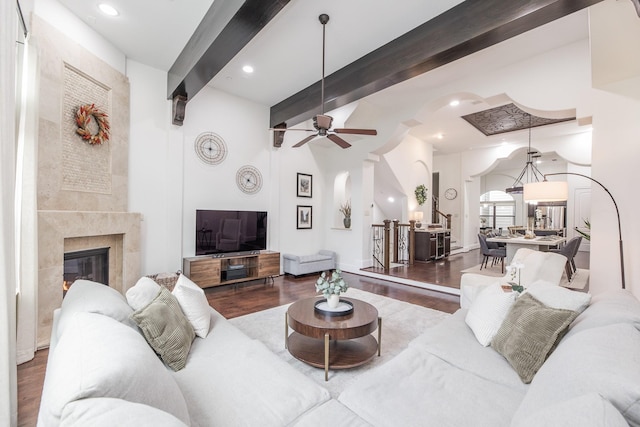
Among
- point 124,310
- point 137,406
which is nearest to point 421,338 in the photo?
point 137,406

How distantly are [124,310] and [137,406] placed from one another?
3.69 ft

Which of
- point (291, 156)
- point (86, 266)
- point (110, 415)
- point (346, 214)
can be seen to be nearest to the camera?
point (110, 415)

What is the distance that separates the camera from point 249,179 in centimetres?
544

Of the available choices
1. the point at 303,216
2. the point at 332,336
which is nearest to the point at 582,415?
the point at 332,336

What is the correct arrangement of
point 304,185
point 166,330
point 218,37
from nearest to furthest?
point 166,330 < point 218,37 < point 304,185

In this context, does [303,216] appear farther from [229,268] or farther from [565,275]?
[565,275]

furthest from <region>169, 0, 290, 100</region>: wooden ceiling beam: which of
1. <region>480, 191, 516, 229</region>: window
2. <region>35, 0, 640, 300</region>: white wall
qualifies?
<region>480, 191, 516, 229</region>: window

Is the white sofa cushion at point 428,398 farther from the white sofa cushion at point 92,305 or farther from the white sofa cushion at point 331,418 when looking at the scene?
the white sofa cushion at point 92,305

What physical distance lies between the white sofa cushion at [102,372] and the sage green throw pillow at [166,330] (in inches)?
18.5

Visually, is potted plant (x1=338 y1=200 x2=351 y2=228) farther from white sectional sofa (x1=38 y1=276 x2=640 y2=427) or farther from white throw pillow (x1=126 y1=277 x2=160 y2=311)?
white throw pillow (x1=126 y1=277 x2=160 y2=311)

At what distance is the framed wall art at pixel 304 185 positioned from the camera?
20.6 ft

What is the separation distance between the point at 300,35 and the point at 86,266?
12.3 ft

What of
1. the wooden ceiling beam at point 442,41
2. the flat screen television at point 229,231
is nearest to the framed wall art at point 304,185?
the flat screen television at point 229,231

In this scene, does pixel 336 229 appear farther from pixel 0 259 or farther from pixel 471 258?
pixel 0 259
